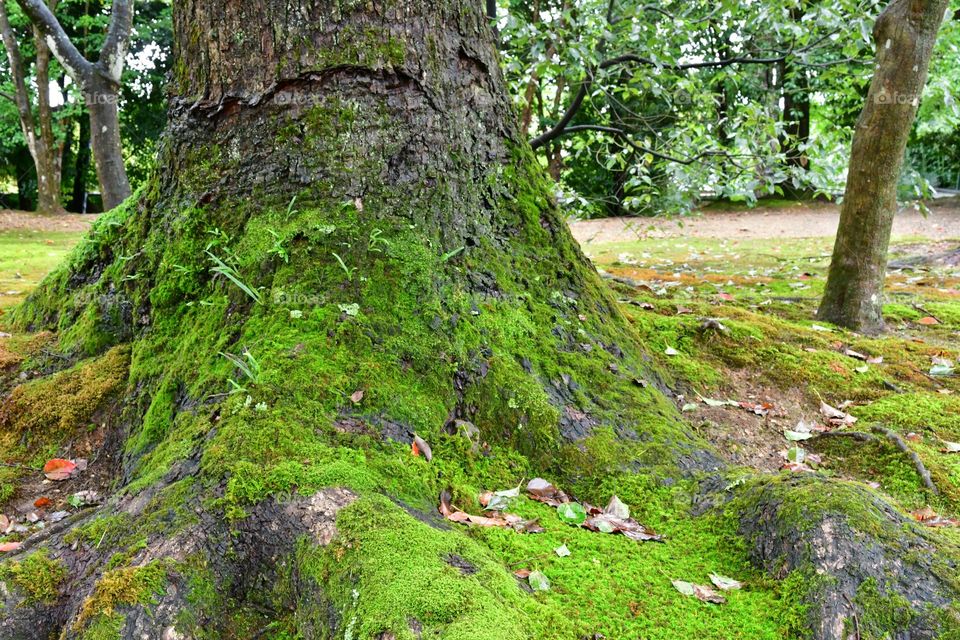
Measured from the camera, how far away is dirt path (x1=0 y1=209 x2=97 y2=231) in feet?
50.3

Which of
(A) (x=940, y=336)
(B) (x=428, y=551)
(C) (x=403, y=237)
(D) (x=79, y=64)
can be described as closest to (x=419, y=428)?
(B) (x=428, y=551)

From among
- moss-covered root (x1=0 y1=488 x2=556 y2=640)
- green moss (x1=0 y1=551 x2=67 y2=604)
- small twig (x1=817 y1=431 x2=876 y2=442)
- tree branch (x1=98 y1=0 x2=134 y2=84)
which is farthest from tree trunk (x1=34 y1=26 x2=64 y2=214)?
small twig (x1=817 y1=431 x2=876 y2=442)

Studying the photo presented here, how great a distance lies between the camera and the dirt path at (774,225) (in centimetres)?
1545

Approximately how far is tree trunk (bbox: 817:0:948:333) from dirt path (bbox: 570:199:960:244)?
30.0 ft

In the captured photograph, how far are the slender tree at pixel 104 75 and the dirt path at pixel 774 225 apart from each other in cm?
988

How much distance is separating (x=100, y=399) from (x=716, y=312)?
433cm

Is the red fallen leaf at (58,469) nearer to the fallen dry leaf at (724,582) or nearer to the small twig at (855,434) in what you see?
the fallen dry leaf at (724,582)

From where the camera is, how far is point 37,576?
72.5 inches

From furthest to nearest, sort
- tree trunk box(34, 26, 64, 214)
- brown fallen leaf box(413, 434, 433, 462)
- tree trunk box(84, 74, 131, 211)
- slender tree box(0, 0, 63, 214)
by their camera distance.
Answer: tree trunk box(34, 26, 64, 214) → slender tree box(0, 0, 63, 214) → tree trunk box(84, 74, 131, 211) → brown fallen leaf box(413, 434, 433, 462)

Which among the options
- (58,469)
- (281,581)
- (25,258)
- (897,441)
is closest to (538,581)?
(281,581)

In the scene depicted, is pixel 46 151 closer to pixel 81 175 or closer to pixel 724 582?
pixel 81 175

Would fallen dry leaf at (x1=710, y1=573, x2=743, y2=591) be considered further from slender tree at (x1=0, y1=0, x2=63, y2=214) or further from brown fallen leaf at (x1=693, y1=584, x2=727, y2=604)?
slender tree at (x1=0, y1=0, x2=63, y2=214)

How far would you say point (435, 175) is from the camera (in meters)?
2.85

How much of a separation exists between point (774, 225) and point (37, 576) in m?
18.4
